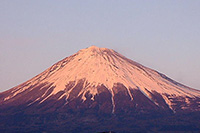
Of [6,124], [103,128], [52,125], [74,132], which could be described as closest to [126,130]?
[103,128]

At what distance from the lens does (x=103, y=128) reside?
181 metres

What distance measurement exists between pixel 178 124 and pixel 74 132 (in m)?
47.2

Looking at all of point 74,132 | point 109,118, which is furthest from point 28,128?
point 109,118

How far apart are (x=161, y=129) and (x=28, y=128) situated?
5713 centimetres

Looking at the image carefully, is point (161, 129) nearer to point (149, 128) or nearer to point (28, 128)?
point (149, 128)

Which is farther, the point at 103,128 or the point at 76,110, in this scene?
the point at 76,110

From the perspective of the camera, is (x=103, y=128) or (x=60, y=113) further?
(x=60, y=113)

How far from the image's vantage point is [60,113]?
19900 cm

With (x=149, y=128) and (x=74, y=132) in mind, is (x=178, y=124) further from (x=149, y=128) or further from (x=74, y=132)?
(x=74, y=132)

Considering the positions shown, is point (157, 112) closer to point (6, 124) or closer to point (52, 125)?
point (52, 125)

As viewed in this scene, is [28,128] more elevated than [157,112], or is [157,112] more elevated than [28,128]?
[157,112]

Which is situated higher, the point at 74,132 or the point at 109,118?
the point at 109,118

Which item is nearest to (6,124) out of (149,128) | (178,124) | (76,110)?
(76,110)

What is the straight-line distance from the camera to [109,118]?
7613 inches
